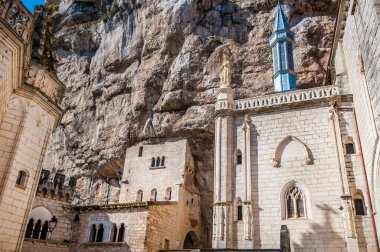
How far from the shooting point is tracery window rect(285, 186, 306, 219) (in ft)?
48.0

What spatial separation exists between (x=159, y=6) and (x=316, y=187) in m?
21.8

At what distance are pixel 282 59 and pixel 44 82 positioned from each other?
47.9 feet

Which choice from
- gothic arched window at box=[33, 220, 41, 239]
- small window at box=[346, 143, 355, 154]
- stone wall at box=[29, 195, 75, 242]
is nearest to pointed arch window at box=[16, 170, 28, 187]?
stone wall at box=[29, 195, 75, 242]

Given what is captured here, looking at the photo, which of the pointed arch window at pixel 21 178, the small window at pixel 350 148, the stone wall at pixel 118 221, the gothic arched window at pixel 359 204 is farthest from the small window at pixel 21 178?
the small window at pixel 350 148

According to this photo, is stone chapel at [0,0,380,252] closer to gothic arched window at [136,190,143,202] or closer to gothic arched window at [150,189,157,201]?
gothic arched window at [150,189,157,201]

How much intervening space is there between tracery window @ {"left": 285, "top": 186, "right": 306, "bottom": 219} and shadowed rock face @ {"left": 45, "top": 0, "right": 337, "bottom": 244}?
10653 millimetres

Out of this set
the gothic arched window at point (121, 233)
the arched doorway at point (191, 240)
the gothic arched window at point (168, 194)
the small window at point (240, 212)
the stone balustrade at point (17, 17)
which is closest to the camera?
the stone balustrade at point (17, 17)

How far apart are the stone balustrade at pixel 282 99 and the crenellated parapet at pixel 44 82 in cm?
814

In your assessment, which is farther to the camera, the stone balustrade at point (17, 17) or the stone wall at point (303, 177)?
the stone wall at point (303, 177)

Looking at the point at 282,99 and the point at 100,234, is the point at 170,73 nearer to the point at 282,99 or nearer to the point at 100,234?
the point at 282,99

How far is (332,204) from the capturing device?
14.1 m

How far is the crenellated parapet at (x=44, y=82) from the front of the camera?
1081cm

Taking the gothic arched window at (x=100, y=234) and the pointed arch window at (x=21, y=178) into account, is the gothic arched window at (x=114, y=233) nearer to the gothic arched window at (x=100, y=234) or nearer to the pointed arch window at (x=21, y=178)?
the gothic arched window at (x=100, y=234)

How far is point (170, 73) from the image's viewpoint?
2742 centimetres
